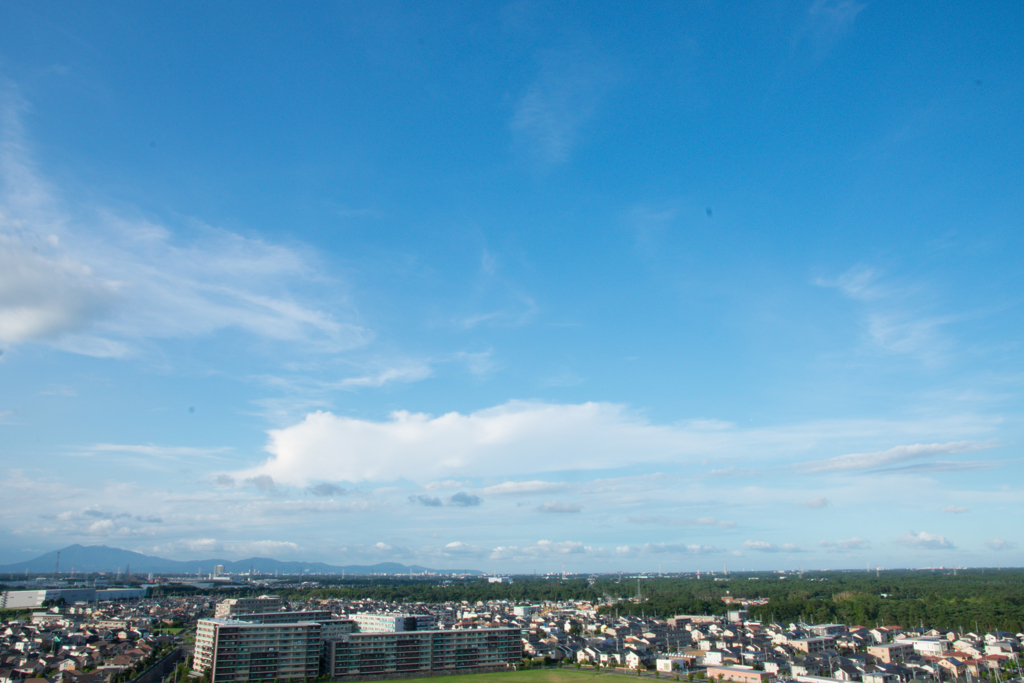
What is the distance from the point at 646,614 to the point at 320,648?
33803mm

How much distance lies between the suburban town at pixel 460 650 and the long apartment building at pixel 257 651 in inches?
1.6

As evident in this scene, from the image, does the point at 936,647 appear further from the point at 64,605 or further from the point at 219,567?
the point at 219,567

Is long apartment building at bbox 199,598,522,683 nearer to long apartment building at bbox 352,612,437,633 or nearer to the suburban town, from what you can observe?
the suburban town

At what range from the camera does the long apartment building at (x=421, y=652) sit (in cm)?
2864

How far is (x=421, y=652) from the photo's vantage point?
98.8 ft

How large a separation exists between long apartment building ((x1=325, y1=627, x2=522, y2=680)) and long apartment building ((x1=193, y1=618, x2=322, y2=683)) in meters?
1.18

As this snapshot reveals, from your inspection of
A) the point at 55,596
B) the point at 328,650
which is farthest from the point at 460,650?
the point at 55,596

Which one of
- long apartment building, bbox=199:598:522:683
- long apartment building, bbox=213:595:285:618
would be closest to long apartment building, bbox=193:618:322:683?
long apartment building, bbox=199:598:522:683

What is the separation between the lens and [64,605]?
62.4 metres

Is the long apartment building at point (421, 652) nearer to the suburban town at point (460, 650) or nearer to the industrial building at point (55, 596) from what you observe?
the suburban town at point (460, 650)

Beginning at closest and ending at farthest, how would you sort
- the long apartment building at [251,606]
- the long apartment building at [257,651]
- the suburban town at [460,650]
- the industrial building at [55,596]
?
the long apartment building at [257,651]
the suburban town at [460,650]
the long apartment building at [251,606]
the industrial building at [55,596]

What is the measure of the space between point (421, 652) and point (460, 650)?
6.60 feet

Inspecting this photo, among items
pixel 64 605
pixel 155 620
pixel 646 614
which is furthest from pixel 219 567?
pixel 646 614

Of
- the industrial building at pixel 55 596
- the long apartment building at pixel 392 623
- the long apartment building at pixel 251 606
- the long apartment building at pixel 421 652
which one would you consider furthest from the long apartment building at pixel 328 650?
the industrial building at pixel 55 596
